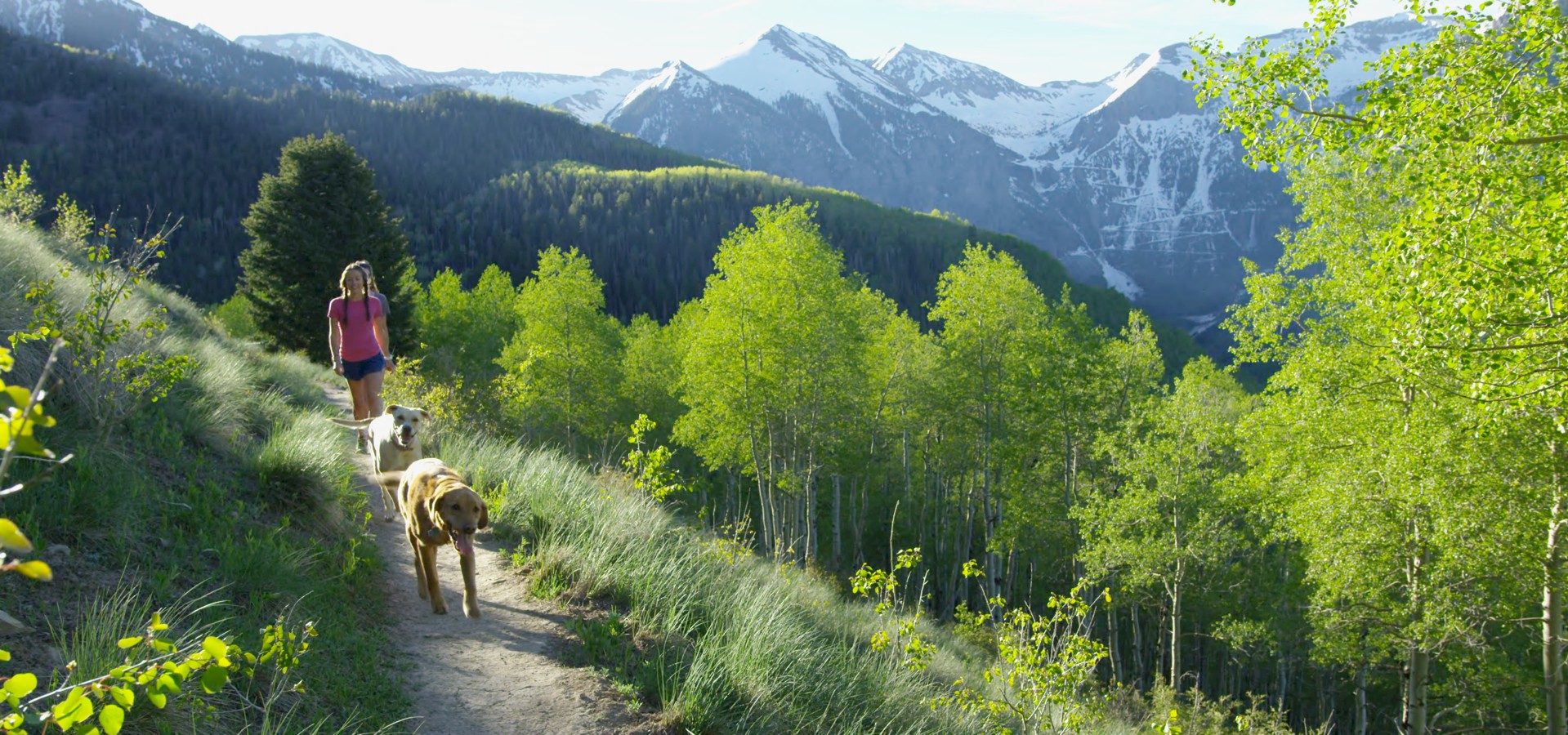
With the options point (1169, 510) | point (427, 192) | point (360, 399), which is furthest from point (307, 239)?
point (427, 192)

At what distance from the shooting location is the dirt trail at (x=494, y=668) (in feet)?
15.6

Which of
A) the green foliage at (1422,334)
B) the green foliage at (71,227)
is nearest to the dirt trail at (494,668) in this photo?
the green foliage at (1422,334)

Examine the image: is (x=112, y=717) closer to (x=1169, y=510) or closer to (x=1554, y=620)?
(x=1554, y=620)

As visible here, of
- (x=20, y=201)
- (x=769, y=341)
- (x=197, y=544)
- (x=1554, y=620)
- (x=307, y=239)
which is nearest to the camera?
(x=197, y=544)

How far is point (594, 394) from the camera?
3094 centimetres

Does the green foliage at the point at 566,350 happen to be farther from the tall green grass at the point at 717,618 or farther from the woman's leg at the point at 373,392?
the tall green grass at the point at 717,618

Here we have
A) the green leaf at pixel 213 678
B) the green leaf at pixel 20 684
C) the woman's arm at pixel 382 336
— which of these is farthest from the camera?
the woman's arm at pixel 382 336

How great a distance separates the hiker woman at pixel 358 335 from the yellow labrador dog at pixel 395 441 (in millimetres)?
1536

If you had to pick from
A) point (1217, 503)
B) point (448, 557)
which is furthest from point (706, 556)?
point (1217, 503)

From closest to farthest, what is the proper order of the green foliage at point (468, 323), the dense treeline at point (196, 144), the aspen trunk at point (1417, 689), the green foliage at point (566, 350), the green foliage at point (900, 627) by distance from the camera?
the green foliage at point (900, 627) → the aspen trunk at point (1417, 689) → the green foliage at point (566, 350) → the green foliage at point (468, 323) → the dense treeline at point (196, 144)

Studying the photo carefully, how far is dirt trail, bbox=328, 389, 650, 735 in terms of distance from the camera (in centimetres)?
474

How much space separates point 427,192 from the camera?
141 m

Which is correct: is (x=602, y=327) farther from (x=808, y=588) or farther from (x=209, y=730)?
(x=209, y=730)

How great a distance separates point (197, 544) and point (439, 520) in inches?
57.7
